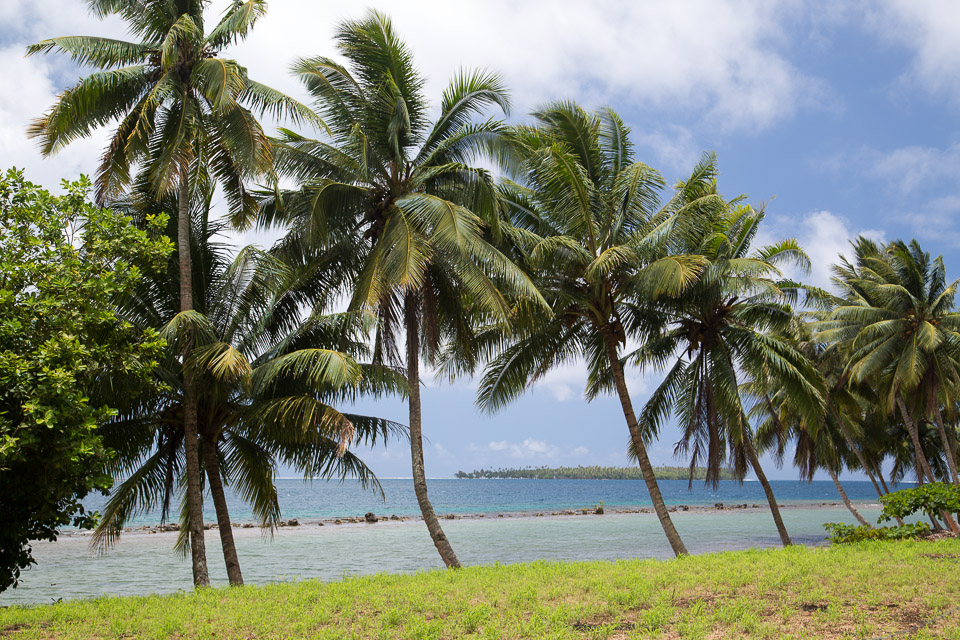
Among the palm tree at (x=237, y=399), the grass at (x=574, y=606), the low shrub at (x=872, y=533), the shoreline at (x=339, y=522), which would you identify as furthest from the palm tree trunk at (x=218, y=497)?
the shoreline at (x=339, y=522)

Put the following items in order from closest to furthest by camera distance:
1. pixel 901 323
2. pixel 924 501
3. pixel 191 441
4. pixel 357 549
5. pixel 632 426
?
pixel 191 441 → pixel 924 501 → pixel 632 426 → pixel 901 323 → pixel 357 549

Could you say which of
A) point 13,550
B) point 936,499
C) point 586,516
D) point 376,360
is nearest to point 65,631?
point 13,550

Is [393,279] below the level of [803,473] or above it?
above

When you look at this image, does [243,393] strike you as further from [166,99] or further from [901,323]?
[901,323]

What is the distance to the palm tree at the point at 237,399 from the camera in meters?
11.6

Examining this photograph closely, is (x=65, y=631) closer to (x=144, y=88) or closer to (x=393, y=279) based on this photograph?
(x=393, y=279)

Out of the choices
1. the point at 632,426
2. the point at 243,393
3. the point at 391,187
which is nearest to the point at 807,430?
the point at 632,426

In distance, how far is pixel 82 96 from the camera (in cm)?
1135

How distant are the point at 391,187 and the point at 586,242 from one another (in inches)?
174

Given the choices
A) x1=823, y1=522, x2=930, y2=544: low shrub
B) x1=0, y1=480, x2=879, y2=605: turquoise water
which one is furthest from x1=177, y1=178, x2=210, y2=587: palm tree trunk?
x1=823, y1=522, x2=930, y2=544: low shrub

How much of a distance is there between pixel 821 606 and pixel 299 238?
10.5 metres

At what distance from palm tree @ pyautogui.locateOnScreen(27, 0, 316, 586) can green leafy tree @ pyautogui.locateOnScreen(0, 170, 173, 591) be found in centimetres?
256

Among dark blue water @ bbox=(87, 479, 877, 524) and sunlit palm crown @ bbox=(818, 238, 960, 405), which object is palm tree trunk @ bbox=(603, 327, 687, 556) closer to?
sunlit palm crown @ bbox=(818, 238, 960, 405)

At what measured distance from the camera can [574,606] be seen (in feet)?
23.4
